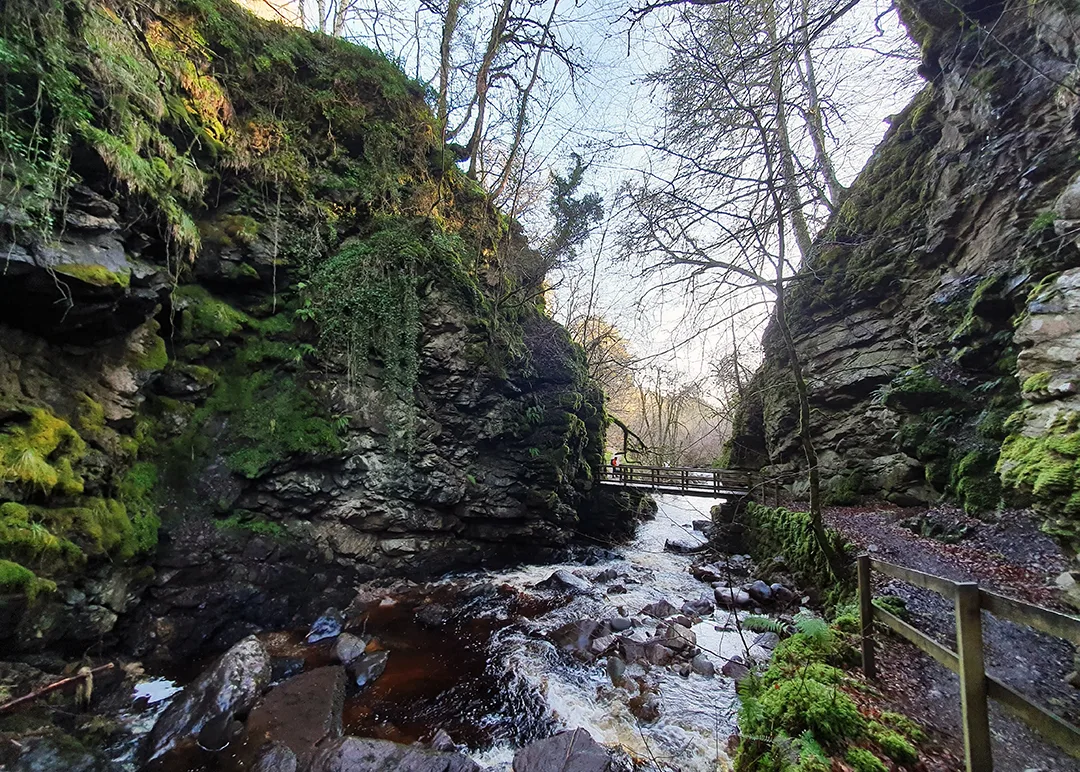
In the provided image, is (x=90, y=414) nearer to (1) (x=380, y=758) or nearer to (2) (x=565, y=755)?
(1) (x=380, y=758)

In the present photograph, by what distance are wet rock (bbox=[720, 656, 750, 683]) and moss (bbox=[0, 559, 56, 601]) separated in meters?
7.49

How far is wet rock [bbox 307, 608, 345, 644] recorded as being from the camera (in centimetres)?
616

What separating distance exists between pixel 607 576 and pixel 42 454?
9210 mm

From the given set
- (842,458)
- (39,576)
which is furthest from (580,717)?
(842,458)

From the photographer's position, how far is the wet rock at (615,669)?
533 centimetres

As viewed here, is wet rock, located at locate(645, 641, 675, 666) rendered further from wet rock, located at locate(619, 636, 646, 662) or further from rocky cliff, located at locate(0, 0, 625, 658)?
rocky cliff, located at locate(0, 0, 625, 658)

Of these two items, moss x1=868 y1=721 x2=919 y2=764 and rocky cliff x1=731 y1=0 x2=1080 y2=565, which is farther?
rocky cliff x1=731 y1=0 x2=1080 y2=565

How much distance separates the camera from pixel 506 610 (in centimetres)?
750

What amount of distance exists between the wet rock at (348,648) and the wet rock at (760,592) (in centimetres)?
651

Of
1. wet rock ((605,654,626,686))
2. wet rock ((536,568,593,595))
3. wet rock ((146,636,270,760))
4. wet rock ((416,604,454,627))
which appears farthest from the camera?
wet rock ((536,568,593,595))

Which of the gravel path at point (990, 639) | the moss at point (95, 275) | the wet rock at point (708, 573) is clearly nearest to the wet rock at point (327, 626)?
the moss at point (95, 275)

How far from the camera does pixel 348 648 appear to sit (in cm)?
570

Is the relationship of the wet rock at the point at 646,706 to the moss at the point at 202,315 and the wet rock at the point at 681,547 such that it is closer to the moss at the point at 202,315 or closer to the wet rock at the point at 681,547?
the wet rock at the point at 681,547

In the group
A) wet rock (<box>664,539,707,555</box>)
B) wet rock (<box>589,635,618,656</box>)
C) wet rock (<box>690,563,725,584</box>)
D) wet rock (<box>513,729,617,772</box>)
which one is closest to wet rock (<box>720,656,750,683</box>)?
wet rock (<box>589,635,618,656</box>)
